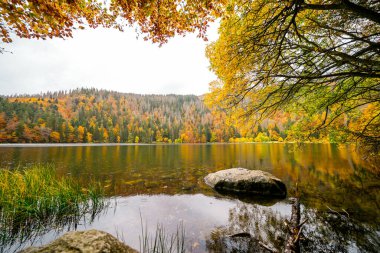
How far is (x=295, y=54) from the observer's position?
5453 millimetres

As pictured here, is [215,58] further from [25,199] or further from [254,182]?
[25,199]

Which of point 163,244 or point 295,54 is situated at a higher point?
point 295,54

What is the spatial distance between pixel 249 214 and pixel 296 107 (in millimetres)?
4873

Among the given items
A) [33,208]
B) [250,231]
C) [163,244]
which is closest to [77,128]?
[33,208]

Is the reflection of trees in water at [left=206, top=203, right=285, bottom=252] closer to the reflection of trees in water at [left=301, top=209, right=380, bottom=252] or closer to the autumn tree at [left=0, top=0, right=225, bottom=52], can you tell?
the reflection of trees in water at [left=301, top=209, right=380, bottom=252]

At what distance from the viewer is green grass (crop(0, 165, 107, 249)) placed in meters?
5.20

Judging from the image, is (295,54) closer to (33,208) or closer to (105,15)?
(105,15)

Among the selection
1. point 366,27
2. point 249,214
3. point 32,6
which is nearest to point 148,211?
point 249,214

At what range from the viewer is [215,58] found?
A: 6344 mm

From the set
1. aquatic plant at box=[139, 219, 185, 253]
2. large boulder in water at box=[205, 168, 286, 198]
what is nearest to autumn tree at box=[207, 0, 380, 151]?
large boulder in water at box=[205, 168, 286, 198]

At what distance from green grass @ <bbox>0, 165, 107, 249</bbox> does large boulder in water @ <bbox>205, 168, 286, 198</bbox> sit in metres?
6.81

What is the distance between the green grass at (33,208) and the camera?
520cm

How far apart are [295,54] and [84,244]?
24.0 ft

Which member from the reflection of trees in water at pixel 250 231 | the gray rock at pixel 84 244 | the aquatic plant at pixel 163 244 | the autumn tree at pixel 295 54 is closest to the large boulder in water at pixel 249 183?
the reflection of trees in water at pixel 250 231
